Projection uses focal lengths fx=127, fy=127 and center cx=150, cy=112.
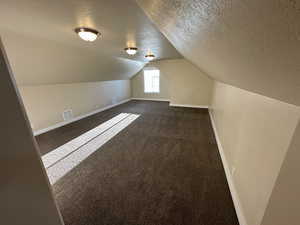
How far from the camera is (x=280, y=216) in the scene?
0.78 metres

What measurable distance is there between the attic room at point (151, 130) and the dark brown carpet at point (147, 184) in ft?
0.05

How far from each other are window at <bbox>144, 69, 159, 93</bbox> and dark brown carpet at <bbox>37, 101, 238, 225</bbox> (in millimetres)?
4580

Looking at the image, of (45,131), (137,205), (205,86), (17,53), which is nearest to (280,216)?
(137,205)

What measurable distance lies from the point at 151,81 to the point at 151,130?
14.4 ft

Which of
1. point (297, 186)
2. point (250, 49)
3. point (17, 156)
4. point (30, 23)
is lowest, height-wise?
point (297, 186)

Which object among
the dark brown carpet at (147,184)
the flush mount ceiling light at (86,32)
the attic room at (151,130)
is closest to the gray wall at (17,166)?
the attic room at (151,130)

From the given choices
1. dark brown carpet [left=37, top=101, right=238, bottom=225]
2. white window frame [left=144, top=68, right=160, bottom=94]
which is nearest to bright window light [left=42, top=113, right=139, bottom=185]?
dark brown carpet [left=37, top=101, right=238, bottom=225]

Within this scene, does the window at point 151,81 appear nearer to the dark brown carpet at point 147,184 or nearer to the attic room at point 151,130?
the attic room at point 151,130

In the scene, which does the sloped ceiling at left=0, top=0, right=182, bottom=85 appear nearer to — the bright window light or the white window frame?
the bright window light

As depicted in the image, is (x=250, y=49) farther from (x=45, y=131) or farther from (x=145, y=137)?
(x=45, y=131)

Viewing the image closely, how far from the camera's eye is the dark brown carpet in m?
1.24

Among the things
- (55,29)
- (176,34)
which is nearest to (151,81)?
(55,29)

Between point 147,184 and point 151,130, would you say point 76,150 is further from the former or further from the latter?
point 151,130

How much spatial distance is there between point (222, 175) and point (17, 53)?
3425mm
